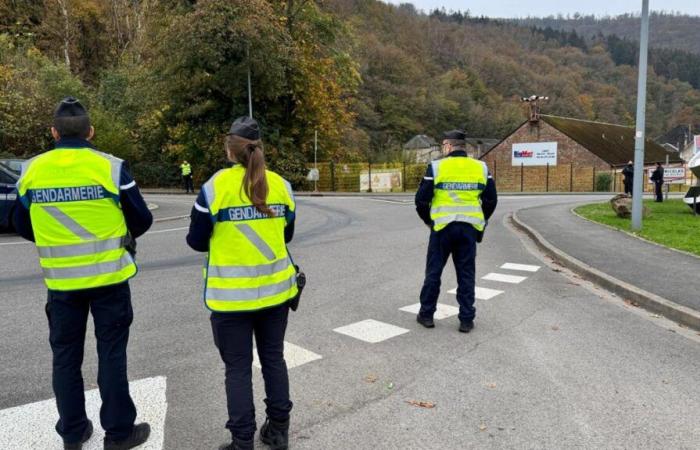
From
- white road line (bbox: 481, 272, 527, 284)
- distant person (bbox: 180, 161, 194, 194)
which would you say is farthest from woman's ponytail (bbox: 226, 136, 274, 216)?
distant person (bbox: 180, 161, 194, 194)

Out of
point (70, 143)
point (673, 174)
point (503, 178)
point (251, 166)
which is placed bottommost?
point (503, 178)

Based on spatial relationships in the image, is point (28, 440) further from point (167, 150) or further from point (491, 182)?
point (167, 150)

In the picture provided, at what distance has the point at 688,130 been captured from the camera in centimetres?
9306

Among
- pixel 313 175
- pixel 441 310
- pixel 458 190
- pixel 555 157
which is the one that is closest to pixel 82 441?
pixel 458 190

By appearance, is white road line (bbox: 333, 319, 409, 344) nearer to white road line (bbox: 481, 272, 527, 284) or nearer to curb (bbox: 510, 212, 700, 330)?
white road line (bbox: 481, 272, 527, 284)

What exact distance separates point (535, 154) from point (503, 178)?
18.7 ft

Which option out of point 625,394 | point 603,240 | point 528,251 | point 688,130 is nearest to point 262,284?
point 625,394

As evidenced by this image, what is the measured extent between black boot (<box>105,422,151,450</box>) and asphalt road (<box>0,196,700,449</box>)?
147 mm

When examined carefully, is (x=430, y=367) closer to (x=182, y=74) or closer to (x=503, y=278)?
(x=503, y=278)

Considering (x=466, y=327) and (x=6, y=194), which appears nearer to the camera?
(x=466, y=327)

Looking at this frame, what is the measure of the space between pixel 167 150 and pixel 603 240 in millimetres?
30689

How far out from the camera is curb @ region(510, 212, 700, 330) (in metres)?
6.13

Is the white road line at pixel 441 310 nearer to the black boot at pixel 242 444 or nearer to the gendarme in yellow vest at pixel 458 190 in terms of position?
the gendarme in yellow vest at pixel 458 190

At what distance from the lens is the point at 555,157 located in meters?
50.8
